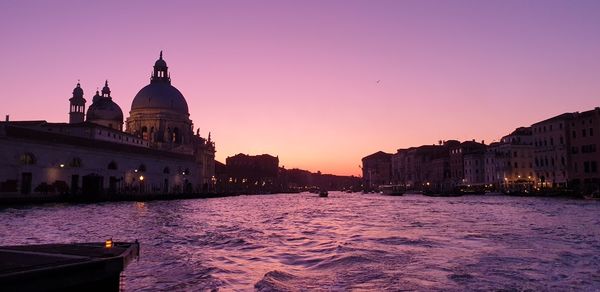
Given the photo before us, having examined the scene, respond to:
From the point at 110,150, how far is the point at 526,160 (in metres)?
74.1

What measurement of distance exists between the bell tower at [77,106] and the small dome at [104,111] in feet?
5.56

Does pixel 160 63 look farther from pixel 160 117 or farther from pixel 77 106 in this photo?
pixel 77 106

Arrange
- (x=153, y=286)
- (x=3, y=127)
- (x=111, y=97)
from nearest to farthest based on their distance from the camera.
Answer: (x=153, y=286), (x=3, y=127), (x=111, y=97)

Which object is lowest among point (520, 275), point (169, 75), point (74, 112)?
point (520, 275)

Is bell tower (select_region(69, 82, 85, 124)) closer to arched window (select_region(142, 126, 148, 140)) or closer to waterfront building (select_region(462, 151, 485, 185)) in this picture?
arched window (select_region(142, 126, 148, 140))

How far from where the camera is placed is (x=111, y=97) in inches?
4198

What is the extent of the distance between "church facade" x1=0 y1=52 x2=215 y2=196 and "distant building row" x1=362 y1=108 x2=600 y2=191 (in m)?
59.7

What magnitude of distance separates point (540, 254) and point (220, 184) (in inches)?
5622

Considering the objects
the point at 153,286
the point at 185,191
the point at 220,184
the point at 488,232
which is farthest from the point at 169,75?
the point at 153,286

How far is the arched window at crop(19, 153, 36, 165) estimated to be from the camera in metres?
53.5

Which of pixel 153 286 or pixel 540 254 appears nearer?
pixel 153 286

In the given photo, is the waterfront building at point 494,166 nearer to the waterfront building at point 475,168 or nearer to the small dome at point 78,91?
the waterfront building at point 475,168

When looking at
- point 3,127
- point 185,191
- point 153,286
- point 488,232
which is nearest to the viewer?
point 153,286

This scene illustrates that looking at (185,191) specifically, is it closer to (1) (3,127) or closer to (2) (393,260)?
(1) (3,127)
